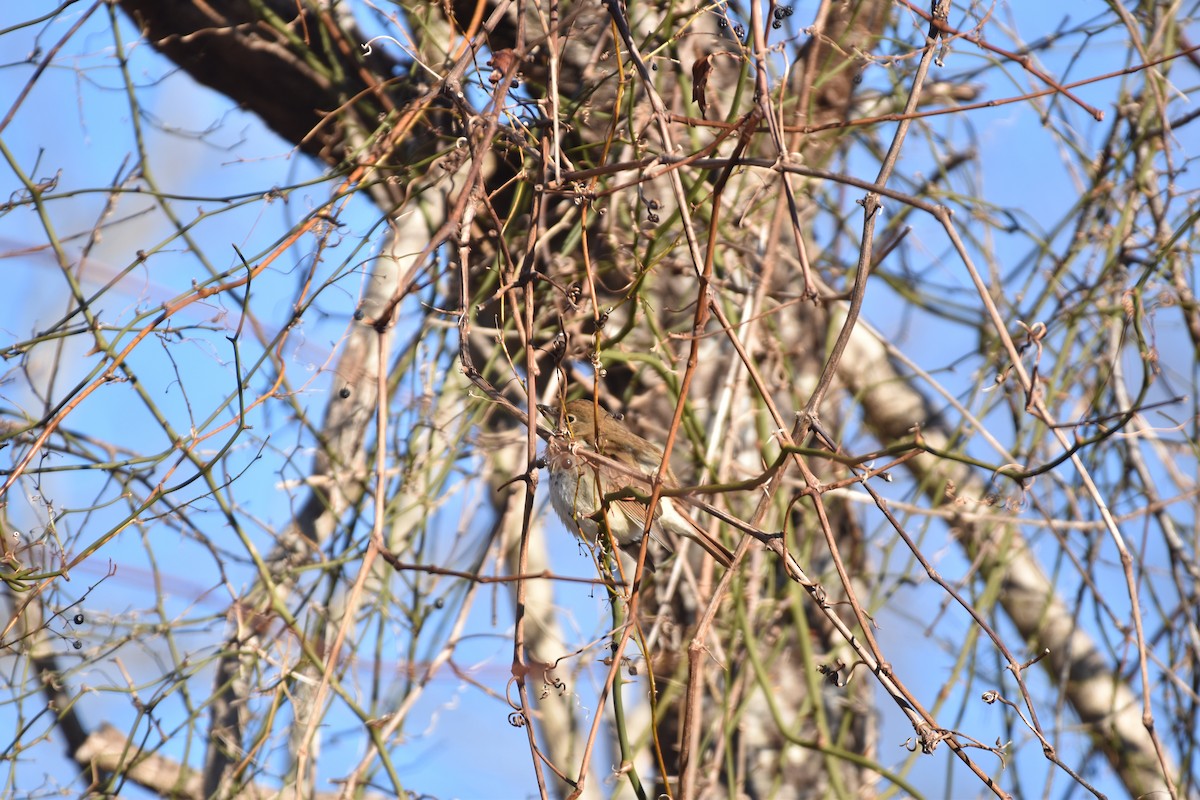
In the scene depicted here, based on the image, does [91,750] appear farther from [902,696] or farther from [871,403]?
[871,403]

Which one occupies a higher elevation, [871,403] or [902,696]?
[871,403]

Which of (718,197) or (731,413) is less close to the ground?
(731,413)

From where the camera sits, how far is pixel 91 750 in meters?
3.04

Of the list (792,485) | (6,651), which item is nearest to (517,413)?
(6,651)

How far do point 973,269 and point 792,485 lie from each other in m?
1.75

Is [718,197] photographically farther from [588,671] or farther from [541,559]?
[541,559]

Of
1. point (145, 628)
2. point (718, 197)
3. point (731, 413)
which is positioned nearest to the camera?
point (718, 197)

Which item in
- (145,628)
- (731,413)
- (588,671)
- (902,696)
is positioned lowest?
(902,696)

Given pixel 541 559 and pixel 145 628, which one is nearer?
pixel 145 628

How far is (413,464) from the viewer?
3025mm

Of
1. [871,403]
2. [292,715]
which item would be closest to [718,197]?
[292,715]

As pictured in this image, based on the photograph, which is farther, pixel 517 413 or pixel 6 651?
pixel 6 651

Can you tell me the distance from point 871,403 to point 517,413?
9.81 feet

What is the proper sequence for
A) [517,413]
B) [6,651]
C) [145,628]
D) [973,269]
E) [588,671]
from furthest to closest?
[588,671], [145,628], [6,651], [517,413], [973,269]
